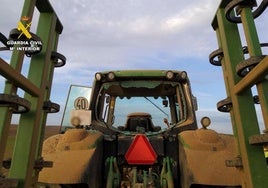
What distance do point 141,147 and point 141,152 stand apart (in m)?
0.06

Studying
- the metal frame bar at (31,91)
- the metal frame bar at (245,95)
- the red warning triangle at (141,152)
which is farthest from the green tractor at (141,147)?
the metal frame bar at (245,95)

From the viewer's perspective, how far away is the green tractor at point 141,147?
9.55 ft

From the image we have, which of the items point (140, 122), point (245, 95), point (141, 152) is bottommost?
point (141, 152)

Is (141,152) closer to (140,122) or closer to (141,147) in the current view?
(141,147)

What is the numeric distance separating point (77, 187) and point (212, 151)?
56.4 inches

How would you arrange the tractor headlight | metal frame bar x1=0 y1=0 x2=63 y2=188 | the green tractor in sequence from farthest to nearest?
1. the tractor headlight
2. the green tractor
3. metal frame bar x1=0 y1=0 x2=63 y2=188

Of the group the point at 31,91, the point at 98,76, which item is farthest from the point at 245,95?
the point at 98,76

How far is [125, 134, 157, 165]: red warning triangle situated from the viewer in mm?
3088

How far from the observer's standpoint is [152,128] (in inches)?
174

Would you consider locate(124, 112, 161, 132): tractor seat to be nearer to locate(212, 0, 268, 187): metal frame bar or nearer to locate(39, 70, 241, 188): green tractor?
locate(39, 70, 241, 188): green tractor

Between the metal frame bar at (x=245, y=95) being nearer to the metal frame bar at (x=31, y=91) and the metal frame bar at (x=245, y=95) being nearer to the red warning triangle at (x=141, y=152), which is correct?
the red warning triangle at (x=141, y=152)

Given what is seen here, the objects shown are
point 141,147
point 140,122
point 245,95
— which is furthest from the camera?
point 140,122

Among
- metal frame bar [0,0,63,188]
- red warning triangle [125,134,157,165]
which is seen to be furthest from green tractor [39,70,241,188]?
metal frame bar [0,0,63,188]

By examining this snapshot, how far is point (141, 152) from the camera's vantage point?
10.2 ft
